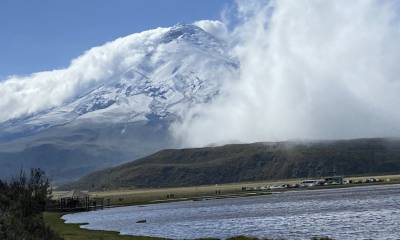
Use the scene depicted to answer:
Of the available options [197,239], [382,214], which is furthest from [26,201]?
[382,214]

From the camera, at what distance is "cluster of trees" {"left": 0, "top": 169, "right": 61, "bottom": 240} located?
46594 millimetres

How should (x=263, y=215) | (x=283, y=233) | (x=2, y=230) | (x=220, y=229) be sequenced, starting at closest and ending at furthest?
(x=2, y=230)
(x=283, y=233)
(x=220, y=229)
(x=263, y=215)

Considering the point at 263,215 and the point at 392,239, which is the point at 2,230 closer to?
the point at 392,239

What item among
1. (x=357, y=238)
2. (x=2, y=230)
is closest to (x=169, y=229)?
(x=357, y=238)

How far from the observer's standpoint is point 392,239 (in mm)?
65438

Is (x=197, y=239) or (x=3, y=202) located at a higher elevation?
(x=3, y=202)

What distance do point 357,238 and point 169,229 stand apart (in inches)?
1459

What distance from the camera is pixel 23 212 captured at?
2699 inches

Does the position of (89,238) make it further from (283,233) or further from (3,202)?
(283,233)

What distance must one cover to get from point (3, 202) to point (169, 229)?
1487 inches

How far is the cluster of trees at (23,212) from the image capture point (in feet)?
153

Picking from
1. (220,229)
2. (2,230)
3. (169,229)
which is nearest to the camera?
(2,230)

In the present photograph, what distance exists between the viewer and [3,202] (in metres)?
65.4

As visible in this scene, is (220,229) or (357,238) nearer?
(357,238)
